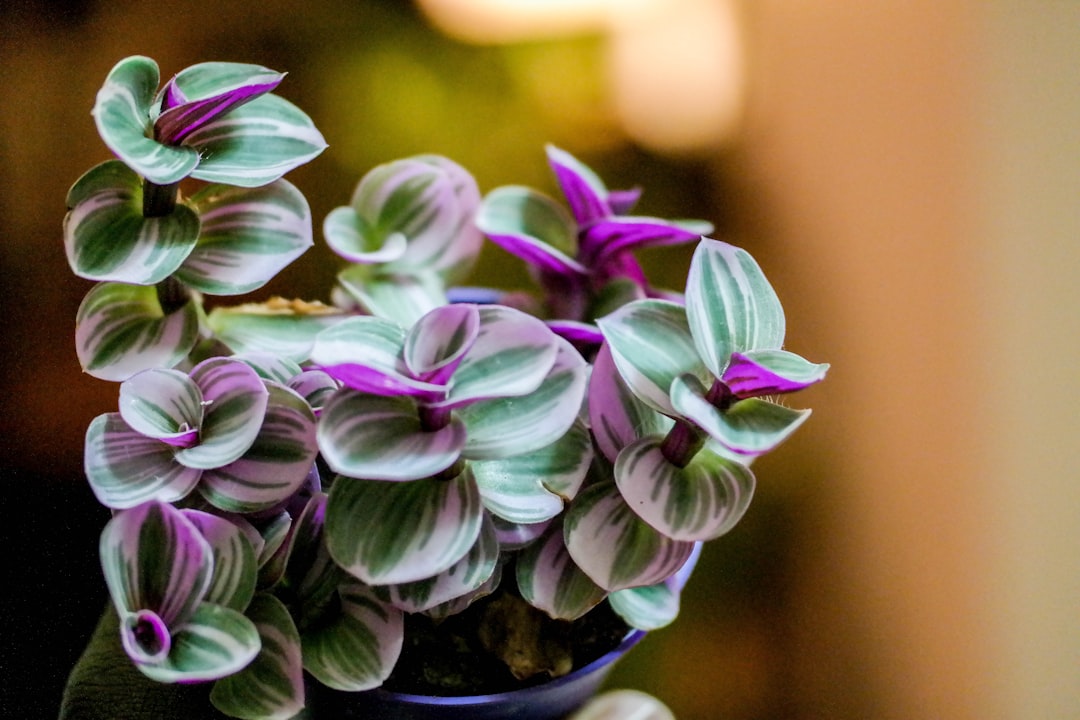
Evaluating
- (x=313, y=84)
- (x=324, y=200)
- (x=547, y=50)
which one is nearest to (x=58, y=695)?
(x=324, y=200)

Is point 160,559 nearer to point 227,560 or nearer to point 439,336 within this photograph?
point 227,560

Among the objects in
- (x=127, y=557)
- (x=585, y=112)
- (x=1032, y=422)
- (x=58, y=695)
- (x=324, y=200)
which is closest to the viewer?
(x=127, y=557)

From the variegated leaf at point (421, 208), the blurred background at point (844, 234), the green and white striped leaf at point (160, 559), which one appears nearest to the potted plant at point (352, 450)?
the green and white striped leaf at point (160, 559)

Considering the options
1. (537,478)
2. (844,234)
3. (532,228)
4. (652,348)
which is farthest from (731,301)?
(844,234)

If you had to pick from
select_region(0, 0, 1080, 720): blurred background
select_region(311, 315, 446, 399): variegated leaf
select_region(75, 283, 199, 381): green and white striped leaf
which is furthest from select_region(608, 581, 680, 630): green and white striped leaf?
select_region(0, 0, 1080, 720): blurred background

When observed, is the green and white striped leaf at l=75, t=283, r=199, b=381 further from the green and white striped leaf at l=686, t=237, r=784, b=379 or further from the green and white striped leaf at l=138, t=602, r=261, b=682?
the green and white striped leaf at l=686, t=237, r=784, b=379

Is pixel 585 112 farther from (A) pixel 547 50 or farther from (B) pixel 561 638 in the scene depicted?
(B) pixel 561 638

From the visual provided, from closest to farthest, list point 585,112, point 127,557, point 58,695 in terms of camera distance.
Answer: point 127,557 → point 58,695 → point 585,112

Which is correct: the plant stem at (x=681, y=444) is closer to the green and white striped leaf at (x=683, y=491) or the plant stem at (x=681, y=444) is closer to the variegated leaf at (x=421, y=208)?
the green and white striped leaf at (x=683, y=491)
